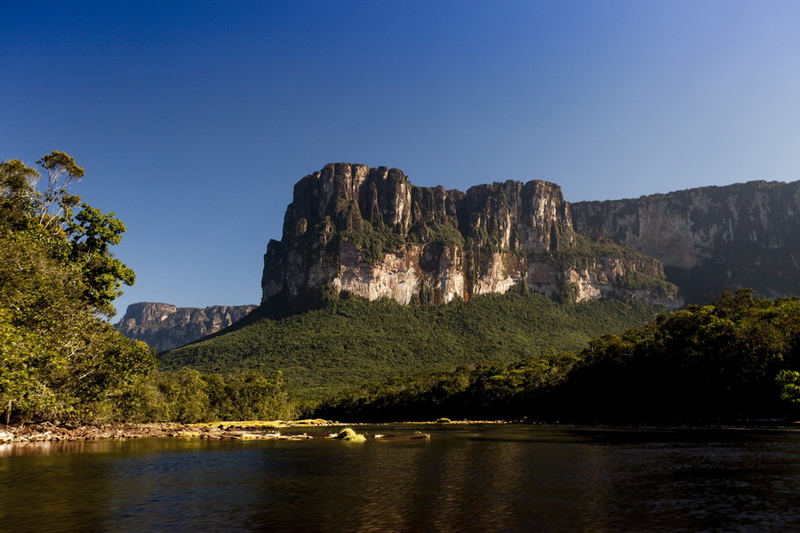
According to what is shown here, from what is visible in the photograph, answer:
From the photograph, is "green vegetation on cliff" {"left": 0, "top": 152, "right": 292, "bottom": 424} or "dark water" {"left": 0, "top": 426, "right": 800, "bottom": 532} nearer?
"dark water" {"left": 0, "top": 426, "right": 800, "bottom": 532}

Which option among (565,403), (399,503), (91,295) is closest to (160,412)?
(91,295)

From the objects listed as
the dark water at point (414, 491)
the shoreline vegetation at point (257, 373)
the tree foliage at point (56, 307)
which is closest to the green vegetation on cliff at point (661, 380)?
the shoreline vegetation at point (257, 373)

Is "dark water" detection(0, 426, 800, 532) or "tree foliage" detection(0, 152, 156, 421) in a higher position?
"tree foliage" detection(0, 152, 156, 421)

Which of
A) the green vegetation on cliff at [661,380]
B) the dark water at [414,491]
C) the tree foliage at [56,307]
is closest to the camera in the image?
the dark water at [414,491]

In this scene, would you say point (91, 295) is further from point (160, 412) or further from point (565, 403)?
point (565, 403)

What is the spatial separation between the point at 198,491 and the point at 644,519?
54.8ft

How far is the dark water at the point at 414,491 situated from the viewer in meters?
15.2

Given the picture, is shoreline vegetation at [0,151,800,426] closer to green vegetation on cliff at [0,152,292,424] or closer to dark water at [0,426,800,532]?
green vegetation on cliff at [0,152,292,424]

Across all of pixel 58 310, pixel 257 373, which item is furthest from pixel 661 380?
pixel 257 373

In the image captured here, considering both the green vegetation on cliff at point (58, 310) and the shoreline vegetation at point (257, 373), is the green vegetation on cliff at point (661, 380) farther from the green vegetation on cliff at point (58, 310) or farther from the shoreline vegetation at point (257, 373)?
the green vegetation on cliff at point (58, 310)

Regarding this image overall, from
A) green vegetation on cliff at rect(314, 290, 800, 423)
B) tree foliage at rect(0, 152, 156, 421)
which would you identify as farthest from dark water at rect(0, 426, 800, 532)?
green vegetation on cliff at rect(314, 290, 800, 423)

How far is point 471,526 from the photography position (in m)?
14.7

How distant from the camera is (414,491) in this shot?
68.2ft

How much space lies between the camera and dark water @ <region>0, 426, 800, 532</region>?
1522 cm
